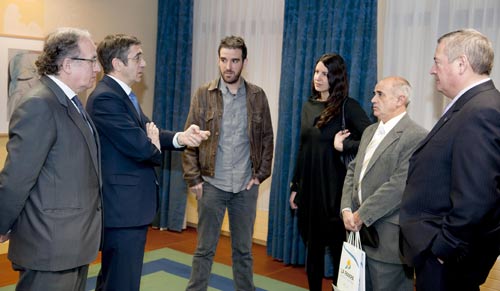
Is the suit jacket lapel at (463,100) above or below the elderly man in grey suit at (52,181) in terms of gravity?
above

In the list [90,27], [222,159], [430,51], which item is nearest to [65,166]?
[222,159]

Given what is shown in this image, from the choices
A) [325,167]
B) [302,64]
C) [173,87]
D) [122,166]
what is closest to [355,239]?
[325,167]

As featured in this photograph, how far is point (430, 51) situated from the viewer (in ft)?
11.9

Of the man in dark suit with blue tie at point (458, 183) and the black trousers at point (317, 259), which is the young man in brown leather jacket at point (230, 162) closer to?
the black trousers at point (317, 259)

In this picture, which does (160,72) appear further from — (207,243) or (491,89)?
(491,89)

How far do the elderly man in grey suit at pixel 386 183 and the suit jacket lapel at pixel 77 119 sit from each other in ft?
4.53

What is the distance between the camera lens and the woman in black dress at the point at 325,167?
9.91 feet

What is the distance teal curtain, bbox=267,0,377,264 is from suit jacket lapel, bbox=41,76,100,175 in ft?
7.56

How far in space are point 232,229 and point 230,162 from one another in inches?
17.8

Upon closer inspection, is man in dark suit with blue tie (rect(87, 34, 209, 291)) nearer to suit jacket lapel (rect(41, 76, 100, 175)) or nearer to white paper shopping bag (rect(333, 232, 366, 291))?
suit jacket lapel (rect(41, 76, 100, 175))

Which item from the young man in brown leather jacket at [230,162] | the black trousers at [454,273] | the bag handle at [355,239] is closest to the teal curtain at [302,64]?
the young man in brown leather jacket at [230,162]

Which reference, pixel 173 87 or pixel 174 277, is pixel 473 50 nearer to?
pixel 174 277

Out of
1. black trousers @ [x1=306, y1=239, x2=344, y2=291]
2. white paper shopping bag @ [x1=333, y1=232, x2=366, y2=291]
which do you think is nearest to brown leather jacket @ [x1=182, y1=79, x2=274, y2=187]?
black trousers @ [x1=306, y1=239, x2=344, y2=291]

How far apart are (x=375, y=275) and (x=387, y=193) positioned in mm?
455
